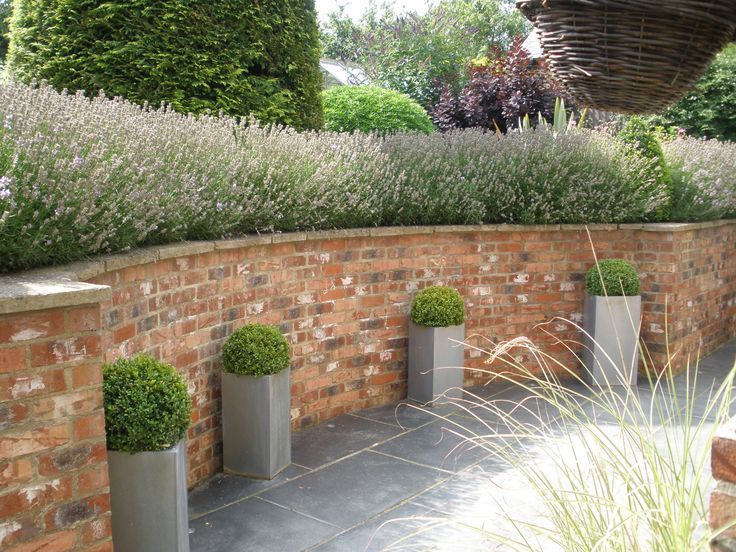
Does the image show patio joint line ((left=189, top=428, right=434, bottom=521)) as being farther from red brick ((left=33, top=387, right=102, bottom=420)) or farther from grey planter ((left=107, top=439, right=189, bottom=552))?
red brick ((left=33, top=387, right=102, bottom=420))

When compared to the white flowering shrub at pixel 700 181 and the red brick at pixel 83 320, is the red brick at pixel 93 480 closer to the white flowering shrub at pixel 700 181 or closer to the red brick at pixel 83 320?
the red brick at pixel 83 320

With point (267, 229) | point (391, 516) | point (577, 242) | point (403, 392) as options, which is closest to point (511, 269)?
point (577, 242)

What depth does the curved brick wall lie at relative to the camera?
229 centimetres

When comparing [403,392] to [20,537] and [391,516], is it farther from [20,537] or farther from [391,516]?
[20,537]

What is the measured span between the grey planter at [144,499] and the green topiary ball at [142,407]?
5cm

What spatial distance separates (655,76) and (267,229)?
123 inches

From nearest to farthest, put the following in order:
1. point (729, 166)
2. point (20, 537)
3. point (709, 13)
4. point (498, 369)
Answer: point (709, 13)
point (20, 537)
point (498, 369)
point (729, 166)

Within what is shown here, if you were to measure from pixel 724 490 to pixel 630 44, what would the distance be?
3.05 ft

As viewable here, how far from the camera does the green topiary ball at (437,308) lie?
5.32m

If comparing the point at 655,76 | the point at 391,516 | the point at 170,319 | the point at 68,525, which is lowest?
the point at 391,516

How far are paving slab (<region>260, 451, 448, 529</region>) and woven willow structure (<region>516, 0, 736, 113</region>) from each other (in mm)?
2473

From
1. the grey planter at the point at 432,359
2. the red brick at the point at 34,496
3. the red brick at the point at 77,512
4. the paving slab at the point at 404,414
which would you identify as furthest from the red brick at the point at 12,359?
the grey planter at the point at 432,359

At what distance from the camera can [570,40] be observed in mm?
1686

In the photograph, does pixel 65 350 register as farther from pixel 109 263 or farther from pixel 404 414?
pixel 404 414
